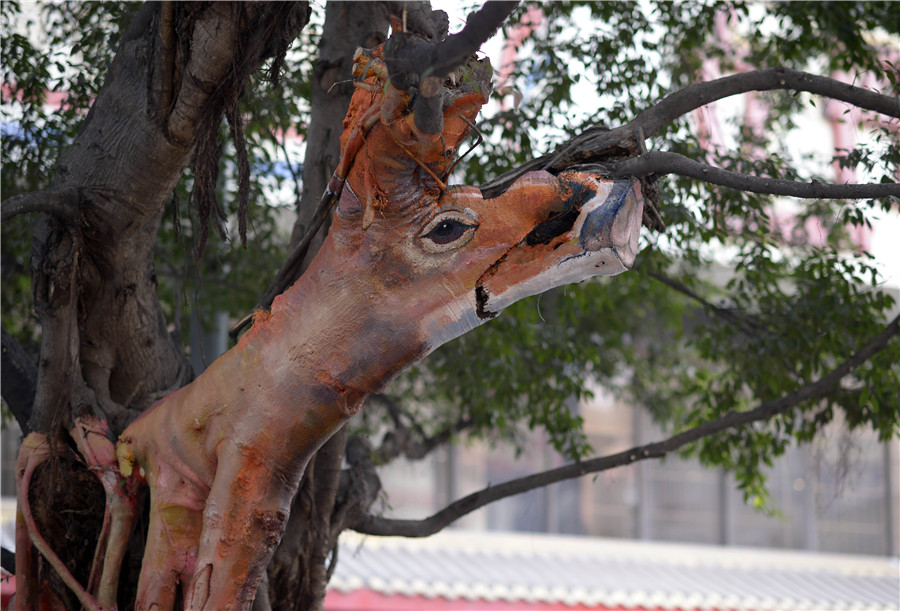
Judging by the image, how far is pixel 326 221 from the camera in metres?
3.96

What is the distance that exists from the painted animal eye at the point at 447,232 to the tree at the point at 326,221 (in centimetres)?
25

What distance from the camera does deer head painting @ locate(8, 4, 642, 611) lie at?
281 cm

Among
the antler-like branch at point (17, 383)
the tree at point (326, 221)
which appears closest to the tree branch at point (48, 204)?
the tree at point (326, 221)

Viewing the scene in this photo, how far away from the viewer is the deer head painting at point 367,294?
2812 millimetres

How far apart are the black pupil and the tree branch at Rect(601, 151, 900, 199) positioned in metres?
0.48

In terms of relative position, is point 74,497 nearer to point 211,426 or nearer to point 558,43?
point 211,426

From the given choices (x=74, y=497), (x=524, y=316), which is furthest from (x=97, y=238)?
(x=524, y=316)

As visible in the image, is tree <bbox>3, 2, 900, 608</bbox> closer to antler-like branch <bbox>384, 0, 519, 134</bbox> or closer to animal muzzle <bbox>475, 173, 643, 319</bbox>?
antler-like branch <bbox>384, 0, 519, 134</bbox>

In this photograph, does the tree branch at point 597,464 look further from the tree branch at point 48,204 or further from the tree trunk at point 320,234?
the tree branch at point 48,204

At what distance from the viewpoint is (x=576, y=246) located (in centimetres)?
280

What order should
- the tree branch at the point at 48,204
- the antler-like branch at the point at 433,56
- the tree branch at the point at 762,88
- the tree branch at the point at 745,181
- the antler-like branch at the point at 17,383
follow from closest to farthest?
the antler-like branch at the point at 433,56 → the tree branch at the point at 745,181 → the tree branch at the point at 48,204 → the tree branch at the point at 762,88 → the antler-like branch at the point at 17,383

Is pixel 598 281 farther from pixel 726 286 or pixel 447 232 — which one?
pixel 447 232

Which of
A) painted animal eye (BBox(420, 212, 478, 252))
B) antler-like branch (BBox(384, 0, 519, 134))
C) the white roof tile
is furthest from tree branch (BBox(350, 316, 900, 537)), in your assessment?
the white roof tile

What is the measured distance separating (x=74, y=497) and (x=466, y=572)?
5.87m
